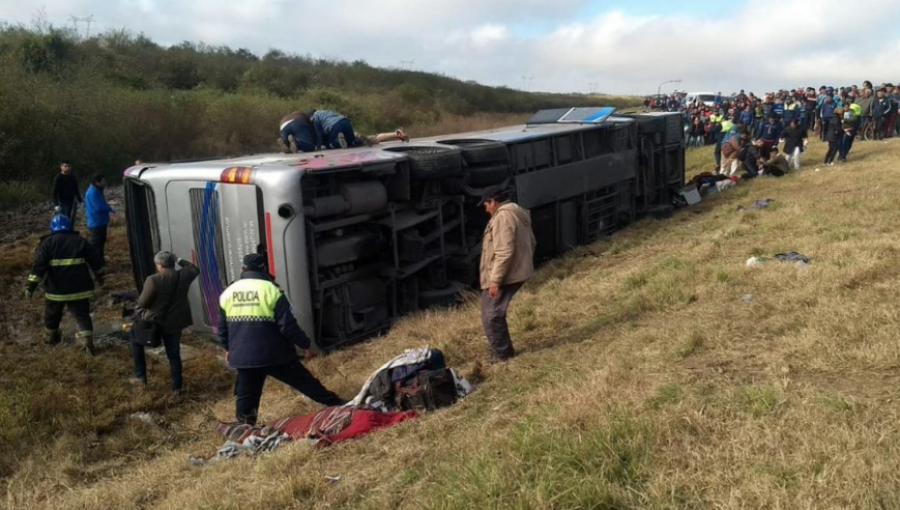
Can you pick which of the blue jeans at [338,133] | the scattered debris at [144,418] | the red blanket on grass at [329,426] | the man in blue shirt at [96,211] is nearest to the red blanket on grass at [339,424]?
the red blanket on grass at [329,426]

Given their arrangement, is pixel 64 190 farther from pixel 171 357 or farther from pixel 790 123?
pixel 790 123

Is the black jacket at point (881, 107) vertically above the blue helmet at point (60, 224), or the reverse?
the black jacket at point (881, 107)

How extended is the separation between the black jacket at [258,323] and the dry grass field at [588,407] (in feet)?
2.49

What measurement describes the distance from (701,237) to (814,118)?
1597 cm

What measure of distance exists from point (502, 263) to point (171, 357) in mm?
3159

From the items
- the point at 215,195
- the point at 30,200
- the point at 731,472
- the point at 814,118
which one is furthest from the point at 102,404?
the point at 814,118

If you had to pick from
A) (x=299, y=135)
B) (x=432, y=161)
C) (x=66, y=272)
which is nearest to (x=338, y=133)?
(x=299, y=135)

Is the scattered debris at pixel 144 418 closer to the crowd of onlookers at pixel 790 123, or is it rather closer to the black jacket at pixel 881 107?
the crowd of onlookers at pixel 790 123

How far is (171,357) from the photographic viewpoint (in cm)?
642

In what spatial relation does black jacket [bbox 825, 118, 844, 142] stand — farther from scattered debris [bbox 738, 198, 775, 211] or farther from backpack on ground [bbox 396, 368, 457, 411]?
backpack on ground [bbox 396, 368, 457, 411]

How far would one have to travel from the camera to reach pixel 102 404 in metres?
6.07

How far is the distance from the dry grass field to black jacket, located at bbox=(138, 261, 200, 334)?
66 centimetres

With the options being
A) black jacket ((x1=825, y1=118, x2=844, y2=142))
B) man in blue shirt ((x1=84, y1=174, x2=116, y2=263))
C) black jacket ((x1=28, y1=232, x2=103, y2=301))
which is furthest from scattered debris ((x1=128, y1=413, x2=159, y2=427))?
black jacket ((x1=825, y1=118, x2=844, y2=142))

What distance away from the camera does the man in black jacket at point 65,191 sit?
36.3ft
